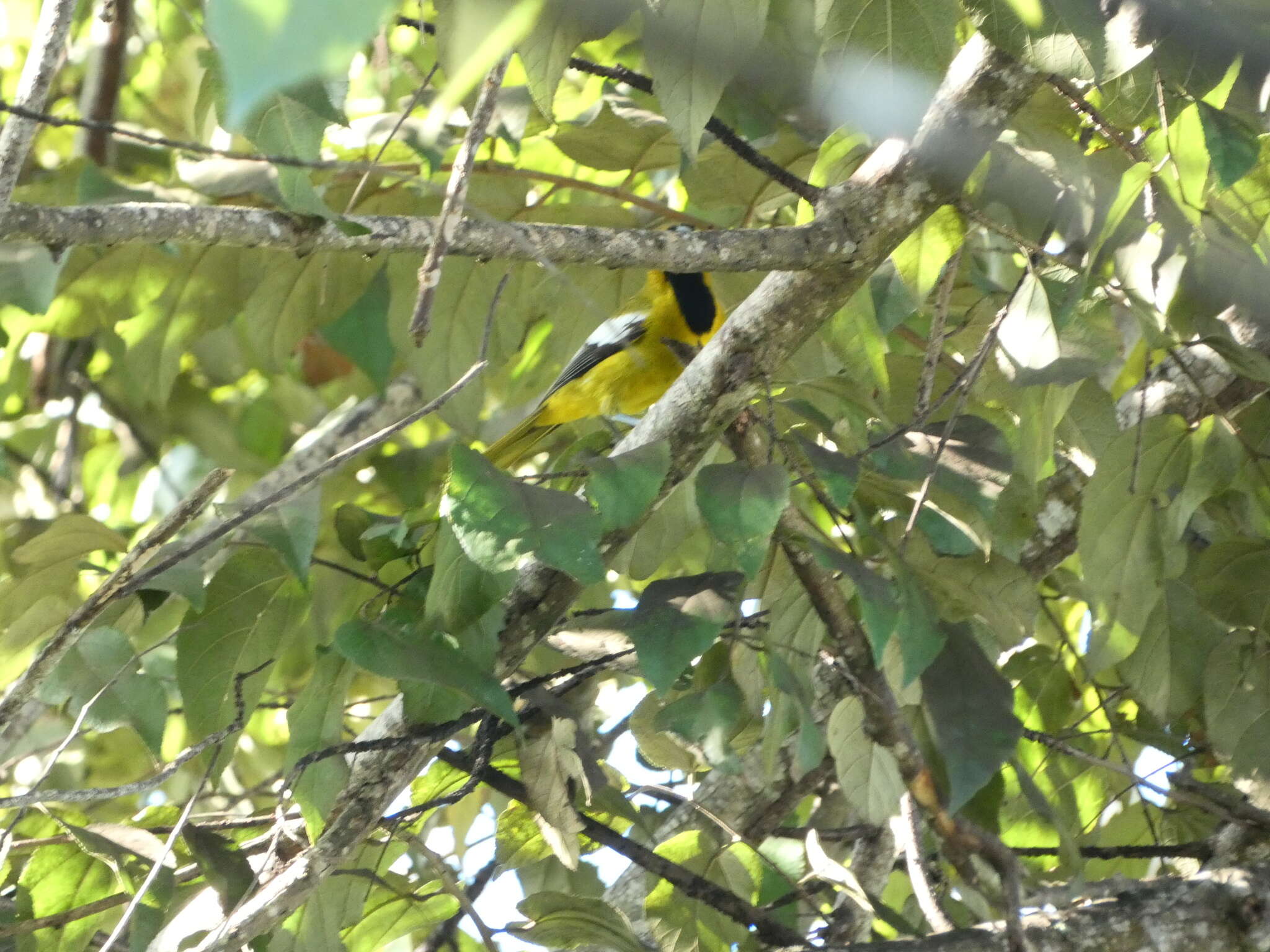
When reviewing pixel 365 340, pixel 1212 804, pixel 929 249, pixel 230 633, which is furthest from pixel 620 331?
pixel 1212 804

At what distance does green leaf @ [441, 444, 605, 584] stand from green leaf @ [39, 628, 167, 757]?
563 millimetres

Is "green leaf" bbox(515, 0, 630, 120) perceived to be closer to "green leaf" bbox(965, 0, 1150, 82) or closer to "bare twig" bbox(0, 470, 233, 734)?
"green leaf" bbox(965, 0, 1150, 82)

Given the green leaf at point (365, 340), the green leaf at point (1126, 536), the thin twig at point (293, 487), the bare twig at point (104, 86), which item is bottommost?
the green leaf at point (1126, 536)

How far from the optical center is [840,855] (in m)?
1.92

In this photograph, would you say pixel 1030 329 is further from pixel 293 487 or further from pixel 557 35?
pixel 293 487

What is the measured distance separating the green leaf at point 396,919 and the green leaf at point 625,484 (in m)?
0.67

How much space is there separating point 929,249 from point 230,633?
0.90m

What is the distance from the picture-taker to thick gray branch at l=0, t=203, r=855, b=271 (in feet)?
3.08

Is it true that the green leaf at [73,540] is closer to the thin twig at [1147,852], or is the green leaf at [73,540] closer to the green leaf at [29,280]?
the green leaf at [29,280]

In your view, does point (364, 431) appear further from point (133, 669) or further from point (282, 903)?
point (282, 903)

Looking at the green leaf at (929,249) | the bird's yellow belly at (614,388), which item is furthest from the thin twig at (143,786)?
the bird's yellow belly at (614,388)

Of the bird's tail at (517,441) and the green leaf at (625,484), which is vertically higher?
the bird's tail at (517,441)

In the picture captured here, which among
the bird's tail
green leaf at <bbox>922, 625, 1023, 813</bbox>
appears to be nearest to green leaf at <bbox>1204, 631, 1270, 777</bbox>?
green leaf at <bbox>922, 625, 1023, 813</bbox>

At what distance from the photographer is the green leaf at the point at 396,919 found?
1.44 meters
